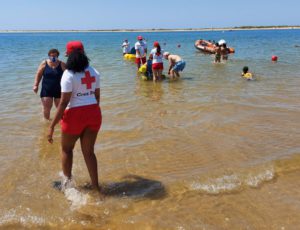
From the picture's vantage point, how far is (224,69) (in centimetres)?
1561

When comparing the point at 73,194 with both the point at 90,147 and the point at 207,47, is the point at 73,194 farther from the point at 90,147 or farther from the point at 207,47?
the point at 207,47

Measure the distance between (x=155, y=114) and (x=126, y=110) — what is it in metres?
A: 0.82

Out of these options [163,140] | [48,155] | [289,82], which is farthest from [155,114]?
[289,82]

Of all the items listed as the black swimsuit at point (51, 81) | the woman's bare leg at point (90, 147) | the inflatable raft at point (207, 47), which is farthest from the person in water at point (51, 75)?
the inflatable raft at point (207, 47)

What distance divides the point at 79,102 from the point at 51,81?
3002 mm

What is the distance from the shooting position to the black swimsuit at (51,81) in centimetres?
648

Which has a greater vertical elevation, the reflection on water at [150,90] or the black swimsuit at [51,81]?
the black swimsuit at [51,81]

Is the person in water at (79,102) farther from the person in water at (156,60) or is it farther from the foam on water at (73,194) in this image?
the person in water at (156,60)

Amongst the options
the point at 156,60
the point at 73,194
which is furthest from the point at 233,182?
the point at 156,60

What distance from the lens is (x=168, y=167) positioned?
496cm

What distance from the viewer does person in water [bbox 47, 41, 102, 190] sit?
3730 mm

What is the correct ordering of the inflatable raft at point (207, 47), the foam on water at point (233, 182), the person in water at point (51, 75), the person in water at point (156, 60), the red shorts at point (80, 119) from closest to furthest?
1. the red shorts at point (80, 119)
2. the foam on water at point (233, 182)
3. the person in water at point (51, 75)
4. the person in water at point (156, 60)
5. the inflatable raft at point (207, 47)

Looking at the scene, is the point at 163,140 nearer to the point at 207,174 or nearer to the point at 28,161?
the point at 207,174

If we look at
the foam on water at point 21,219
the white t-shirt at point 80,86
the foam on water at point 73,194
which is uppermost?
the white t-shirt at point 80,86
